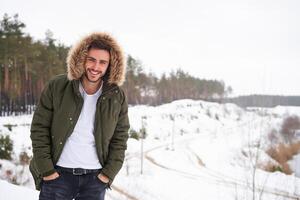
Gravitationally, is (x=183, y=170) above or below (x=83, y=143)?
below

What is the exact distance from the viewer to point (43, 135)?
212 cm

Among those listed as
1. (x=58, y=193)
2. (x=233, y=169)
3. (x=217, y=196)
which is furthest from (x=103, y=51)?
(x=233, y=169)

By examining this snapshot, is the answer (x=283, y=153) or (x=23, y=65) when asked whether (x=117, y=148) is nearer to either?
(x=23, y=65)

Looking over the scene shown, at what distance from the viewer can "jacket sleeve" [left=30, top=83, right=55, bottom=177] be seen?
2088 mm

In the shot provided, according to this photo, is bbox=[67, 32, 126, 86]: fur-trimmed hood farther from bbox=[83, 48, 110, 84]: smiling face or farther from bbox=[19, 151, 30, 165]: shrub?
bbox=[19, 151, 30, 165]: shrub

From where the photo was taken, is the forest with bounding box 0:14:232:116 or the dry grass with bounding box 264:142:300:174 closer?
the forest with bounding box 0:14:232:116

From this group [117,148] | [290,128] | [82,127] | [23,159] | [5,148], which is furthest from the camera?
[290,128]

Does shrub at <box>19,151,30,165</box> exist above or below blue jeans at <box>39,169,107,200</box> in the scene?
below

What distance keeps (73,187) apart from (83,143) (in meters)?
0.33

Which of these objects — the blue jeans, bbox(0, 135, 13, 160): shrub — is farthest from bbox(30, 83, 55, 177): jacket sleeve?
bbox(0, 135, 13, 160): shrub

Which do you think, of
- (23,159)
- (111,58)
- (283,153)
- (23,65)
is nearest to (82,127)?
(111,58)

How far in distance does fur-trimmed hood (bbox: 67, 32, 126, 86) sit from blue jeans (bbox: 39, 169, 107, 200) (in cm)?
74

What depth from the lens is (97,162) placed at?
2.27m

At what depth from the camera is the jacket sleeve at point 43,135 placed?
2.09 metres
